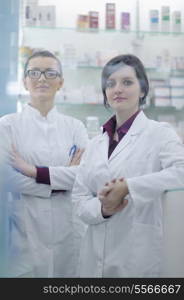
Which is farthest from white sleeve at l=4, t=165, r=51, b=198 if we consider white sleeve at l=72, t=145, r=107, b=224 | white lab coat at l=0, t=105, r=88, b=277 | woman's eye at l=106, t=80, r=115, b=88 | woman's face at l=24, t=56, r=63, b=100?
woman's eye at l=106, t=80, r=115, b=88

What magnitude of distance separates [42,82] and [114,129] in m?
0.25

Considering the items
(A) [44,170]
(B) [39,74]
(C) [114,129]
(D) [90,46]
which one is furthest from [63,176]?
(D) [90,46]

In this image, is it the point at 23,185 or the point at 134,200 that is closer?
the point at 134,200

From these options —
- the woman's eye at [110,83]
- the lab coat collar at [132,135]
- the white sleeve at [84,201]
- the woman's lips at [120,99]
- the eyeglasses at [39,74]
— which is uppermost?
the eyeglasses at [39,74]

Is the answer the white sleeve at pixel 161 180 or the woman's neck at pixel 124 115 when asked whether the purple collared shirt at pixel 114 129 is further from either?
the white sleeve at pixel 161 180

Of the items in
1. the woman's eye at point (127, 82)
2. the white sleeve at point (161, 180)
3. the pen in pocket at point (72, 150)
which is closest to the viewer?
the white sleeve at point (161, 180)

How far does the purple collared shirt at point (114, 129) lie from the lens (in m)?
1.20

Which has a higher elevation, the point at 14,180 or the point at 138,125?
the point at 138,125

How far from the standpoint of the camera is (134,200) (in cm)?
109

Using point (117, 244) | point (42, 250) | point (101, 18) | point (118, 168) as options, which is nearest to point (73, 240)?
point (42, 250)

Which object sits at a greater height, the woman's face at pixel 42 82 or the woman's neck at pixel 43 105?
the woman's face at pixel 42 82

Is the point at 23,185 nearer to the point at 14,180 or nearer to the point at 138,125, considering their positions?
the point at 14,180

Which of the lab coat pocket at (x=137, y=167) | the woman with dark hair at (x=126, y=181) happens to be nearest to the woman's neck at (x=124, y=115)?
the woman with dark hair at (x=126, y=181)

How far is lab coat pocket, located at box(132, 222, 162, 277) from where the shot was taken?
1112 millimetres
